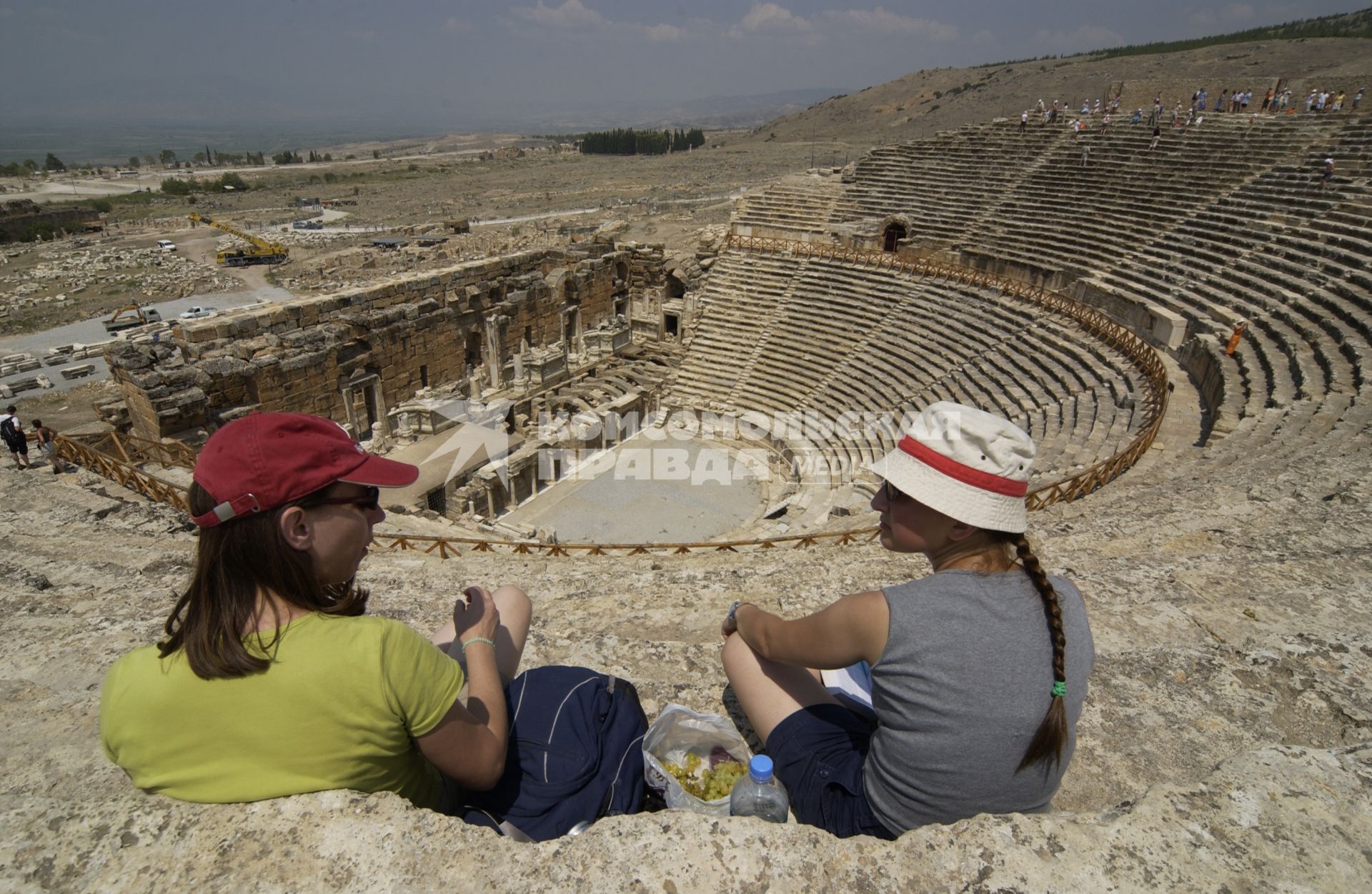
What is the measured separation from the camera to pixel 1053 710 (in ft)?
6.63

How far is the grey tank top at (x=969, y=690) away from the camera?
2.04m

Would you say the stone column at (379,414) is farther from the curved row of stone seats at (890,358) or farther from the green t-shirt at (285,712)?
the green t-shirt at (285,712)

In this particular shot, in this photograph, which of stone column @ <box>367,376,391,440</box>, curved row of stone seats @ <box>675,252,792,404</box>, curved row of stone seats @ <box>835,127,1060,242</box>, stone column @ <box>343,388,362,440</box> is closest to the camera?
stone column @ <box>343,388,362,440</box>

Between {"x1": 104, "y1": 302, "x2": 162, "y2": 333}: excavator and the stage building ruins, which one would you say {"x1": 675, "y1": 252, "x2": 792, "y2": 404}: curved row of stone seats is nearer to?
the stage building ruins

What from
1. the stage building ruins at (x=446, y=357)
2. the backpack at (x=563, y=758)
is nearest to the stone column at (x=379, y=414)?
the stage building ruins at (x=446, y=357)

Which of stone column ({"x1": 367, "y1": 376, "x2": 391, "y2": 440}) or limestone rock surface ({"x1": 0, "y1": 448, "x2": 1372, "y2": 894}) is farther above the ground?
limestone rock surface ({"x1": 0, "y1": 448, "x2": 1372, "y2": 894})

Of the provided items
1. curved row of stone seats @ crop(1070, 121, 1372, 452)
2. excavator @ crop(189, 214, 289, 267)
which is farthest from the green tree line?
curved row of stone seats @ crop(1070, 121, 1372, 452)

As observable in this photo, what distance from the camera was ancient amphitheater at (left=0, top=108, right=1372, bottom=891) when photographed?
1963 mm

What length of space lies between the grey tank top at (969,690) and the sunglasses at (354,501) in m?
1.64

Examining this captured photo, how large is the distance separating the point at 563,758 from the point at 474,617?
616 mm

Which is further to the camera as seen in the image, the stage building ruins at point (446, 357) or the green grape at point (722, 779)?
the stage building ruins at point (446, 357)

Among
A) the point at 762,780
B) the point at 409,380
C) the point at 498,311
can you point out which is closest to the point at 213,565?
the point at 762,780

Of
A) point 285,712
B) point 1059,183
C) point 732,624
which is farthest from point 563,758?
point 1059,183

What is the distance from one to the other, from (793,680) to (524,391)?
1620 centimetres
